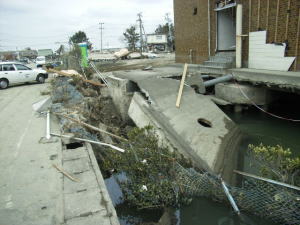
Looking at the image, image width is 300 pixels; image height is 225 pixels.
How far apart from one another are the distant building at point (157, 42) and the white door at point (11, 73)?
4433 cm

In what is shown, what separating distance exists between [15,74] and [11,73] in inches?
10.3

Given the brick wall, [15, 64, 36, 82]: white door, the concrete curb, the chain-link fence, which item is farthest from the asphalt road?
[15, 64, 36, 82]: white door

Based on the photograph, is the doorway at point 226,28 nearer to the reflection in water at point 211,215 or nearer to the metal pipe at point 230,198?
the reflection in water at point 211,215

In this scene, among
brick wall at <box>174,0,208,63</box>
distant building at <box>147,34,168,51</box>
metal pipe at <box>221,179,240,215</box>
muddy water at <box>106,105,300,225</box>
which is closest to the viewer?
metal pipe at <box>221,179,240,215</box>

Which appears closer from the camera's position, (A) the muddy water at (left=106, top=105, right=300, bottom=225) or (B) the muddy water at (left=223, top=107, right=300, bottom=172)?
(A) the muddy water at (left=106, top=105, right=300, bottom=225)

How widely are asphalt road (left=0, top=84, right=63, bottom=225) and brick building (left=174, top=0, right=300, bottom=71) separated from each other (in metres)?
8.88

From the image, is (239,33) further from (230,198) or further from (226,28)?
(230,198)

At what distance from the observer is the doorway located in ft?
45.0

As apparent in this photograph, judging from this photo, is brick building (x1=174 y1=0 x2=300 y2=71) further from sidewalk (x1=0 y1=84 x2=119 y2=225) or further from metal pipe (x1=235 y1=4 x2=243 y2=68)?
sidewalk (x1=0 y1=84 x2=119 y2=225)

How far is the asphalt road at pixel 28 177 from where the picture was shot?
3992 millimetres

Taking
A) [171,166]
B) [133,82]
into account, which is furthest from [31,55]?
[171,166]

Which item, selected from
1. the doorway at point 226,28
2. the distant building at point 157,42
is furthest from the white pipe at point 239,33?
the distant building at point 157,42

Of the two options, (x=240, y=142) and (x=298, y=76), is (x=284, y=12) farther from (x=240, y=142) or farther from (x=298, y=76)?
(x=240, y=142)

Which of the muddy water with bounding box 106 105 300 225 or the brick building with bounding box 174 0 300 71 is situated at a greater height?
the brick building with bounding box 174 0 300 71
